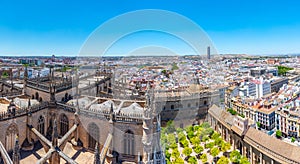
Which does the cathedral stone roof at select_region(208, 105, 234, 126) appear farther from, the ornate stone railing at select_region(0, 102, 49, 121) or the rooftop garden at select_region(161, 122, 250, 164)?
the ornate stone railing at select_region(0, 102, 49, 121)

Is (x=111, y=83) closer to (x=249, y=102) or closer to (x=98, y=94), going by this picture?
(x=98, y=94)

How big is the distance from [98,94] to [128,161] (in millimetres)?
6502

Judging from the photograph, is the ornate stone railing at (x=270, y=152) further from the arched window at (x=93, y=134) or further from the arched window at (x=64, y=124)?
the arched window at (x=64, y=124)

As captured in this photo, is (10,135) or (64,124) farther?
(64,124)

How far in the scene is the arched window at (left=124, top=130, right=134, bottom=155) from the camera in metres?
8.27

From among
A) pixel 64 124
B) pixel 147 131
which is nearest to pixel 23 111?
pixel 64 124

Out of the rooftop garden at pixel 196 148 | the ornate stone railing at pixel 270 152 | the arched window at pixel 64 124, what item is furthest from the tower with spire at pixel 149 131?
the ornate stone railing at pixel 270 152

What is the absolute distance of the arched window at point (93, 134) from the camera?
8867 mm

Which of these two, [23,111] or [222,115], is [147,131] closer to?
[23,111]

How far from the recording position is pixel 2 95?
11.4 metres

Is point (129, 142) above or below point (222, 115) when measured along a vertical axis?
above

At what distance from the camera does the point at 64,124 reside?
9.97m

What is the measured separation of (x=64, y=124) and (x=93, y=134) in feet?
6.27

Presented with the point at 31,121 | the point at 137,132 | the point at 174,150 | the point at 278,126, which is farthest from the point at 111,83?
the point at 278,126
